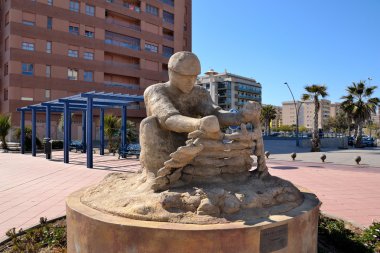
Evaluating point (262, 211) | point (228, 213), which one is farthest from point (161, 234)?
point (262, 211)

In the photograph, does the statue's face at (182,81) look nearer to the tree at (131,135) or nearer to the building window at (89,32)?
the tree at (131,135)

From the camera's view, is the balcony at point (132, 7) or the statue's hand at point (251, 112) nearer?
the statue's hand at point (251, 112)

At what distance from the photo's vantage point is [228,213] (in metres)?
2.77

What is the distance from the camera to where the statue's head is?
3.46m

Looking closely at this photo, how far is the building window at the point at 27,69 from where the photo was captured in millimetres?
32094

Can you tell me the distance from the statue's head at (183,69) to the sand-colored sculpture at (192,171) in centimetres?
1

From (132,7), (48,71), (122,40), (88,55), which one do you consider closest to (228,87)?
(132,7)

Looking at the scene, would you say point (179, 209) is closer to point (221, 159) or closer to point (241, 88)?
point (221, 159)

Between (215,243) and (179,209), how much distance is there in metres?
0.46

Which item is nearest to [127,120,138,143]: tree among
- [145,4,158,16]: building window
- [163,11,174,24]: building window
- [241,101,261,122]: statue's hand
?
[241,101,261,122]: statue's hand

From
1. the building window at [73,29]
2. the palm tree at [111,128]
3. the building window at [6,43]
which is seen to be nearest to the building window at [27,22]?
the building window at [6,43]

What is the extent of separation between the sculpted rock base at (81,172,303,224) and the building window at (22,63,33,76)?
33033 millimetres

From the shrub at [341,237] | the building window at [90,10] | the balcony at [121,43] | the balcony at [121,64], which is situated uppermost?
the building window at [90,10]

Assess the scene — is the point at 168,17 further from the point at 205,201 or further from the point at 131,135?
the point at 205,201
